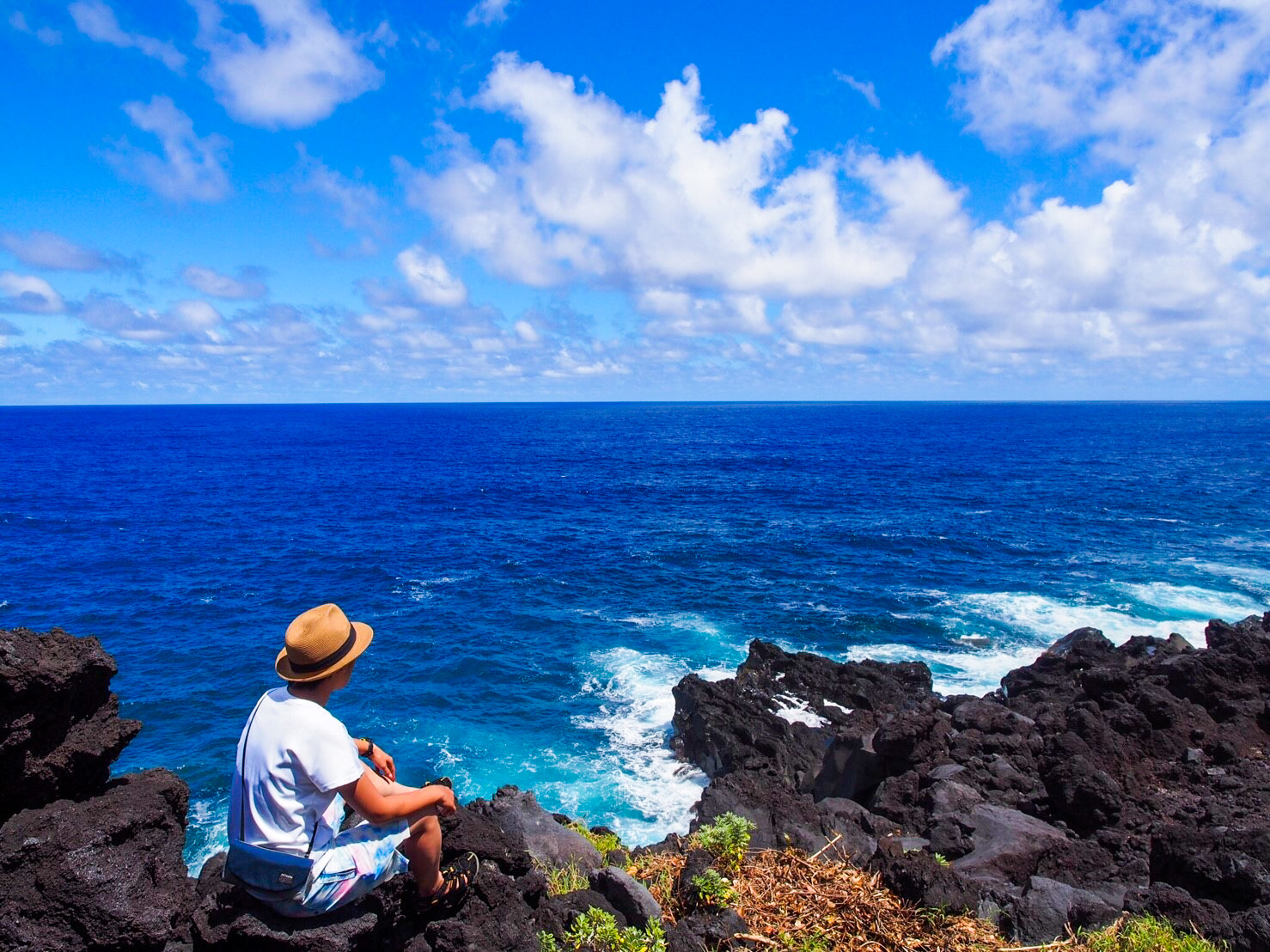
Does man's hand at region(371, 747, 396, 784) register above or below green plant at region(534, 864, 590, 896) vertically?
above

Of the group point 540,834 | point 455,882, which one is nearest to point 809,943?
point 455,882

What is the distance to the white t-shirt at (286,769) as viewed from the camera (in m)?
4.86

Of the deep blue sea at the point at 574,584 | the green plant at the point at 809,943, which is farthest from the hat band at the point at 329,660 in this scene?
the deep blue sea at the point at 574,584

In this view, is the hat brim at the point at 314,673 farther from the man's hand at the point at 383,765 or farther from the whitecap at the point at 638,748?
the whitecap at the point at 638,748

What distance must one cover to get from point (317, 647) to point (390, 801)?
126 centimetres

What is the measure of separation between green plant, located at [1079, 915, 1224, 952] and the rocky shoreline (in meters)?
0.27

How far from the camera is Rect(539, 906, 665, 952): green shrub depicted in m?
6.19

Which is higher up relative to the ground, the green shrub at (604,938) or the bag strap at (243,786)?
the bag strap at (243,786)

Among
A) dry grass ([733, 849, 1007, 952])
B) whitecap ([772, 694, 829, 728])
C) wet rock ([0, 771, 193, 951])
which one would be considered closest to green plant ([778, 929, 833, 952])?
dry grass ([733, 849, 1007, 952])

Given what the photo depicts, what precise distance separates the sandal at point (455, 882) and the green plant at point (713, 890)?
7.63ft

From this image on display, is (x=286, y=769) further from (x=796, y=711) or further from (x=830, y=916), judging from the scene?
(x=796, y=711)

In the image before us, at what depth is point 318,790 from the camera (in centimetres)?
499

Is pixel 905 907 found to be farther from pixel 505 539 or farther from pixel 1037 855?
pixel 505 539

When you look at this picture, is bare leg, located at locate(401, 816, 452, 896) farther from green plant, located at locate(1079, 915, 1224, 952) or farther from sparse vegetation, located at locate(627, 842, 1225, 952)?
green plant, located at locate(1079, 915, 1224, 952)
